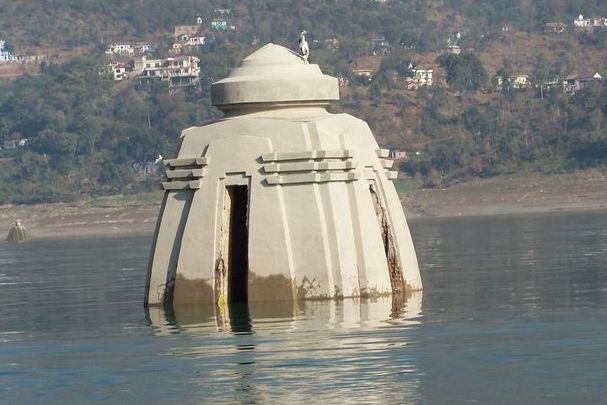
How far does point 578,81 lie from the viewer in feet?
512

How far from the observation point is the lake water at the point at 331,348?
17250 millimetres

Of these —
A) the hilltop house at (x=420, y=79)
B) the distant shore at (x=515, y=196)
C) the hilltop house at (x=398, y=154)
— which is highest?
the hilltop house at (x=420, y=79)

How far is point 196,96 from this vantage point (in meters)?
160

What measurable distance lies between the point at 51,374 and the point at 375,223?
6.86 m

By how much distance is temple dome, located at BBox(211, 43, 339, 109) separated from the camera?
25547 millimetres

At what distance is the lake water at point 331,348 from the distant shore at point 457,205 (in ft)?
217

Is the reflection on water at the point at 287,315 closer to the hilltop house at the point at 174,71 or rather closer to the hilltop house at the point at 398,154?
the hilltop house at the point at 398,154

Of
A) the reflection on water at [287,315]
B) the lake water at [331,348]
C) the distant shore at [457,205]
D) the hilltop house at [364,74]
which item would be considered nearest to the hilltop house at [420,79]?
the hilltop house at [364,74]

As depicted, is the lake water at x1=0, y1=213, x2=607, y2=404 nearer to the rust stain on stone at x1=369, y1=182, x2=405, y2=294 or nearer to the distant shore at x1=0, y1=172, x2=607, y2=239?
the rust stain on stone at x1=369, y1=182, x2=405, y2=294

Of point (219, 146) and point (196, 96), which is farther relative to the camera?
point (196, 96)

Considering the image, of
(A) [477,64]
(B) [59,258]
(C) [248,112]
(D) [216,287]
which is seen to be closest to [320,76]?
(C) [248,112]

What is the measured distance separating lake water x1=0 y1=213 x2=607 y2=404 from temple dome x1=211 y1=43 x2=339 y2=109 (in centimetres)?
285

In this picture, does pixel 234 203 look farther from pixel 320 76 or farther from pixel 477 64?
pixel 477 64

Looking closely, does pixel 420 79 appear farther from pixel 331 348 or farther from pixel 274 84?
pixel 331 348
